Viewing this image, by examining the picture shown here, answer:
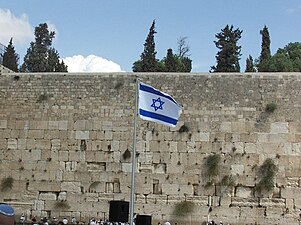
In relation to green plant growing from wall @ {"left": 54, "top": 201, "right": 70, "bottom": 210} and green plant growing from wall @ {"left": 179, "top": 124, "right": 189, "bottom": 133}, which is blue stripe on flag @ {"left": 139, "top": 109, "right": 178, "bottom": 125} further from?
green plant growing from wall @ {"left": 54, "top": 201, "right": 70, "bottom": 210}

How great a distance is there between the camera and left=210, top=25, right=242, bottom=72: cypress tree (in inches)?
1030

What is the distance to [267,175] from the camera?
16.0 meters

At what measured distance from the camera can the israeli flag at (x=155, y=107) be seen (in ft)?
33.6

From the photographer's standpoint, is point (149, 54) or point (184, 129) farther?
point (149, 54)

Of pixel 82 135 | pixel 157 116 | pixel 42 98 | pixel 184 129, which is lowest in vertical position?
pixel 157 116

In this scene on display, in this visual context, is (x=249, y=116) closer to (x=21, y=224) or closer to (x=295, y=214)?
(x=295, y=214)

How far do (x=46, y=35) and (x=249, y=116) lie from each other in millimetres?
27013

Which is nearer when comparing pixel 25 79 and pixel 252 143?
pixel 252 143

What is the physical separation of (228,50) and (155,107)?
1676cm

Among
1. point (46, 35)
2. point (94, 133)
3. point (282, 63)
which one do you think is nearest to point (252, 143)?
point (94, 133)

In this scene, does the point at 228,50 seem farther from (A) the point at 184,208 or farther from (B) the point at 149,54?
(A) the point at 184,208

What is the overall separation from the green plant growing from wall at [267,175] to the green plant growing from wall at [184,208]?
2.29m

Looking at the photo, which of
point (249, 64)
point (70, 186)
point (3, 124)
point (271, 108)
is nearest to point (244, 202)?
point (271, 108)

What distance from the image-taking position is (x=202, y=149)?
1644 cm
